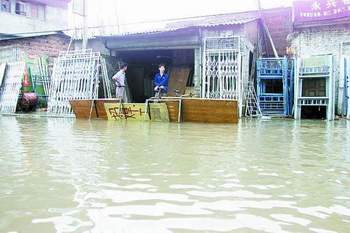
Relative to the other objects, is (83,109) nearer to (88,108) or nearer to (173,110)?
(88,108)

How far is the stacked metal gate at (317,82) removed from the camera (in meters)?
12.7

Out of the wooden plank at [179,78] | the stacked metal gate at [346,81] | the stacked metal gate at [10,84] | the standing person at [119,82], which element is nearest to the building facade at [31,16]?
the stacked metal gate at [10,84]

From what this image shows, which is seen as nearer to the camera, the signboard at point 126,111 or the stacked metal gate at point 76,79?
the signboard at point 126,111

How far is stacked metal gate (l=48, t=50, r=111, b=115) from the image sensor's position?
47.0 feet

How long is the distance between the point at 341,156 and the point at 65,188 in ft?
10.9

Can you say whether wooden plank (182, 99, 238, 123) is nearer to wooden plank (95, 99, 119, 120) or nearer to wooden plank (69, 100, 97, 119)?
wooden plank (95, 99, 119, 120)

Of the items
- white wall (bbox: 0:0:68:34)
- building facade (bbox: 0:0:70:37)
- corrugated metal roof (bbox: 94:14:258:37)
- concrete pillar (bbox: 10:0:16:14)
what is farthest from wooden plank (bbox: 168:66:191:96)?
concrete pillar (bbox: 10:0:16:14)

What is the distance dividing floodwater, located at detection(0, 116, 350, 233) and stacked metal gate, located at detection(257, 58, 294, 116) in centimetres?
827

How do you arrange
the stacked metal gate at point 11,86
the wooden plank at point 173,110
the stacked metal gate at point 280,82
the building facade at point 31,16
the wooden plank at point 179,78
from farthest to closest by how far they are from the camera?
the building facade at point 31,16
the stacked metal gate at point 11,86
the wooden plank at point 179,78
the stacked metal gate at point 280,82
the wooden plank at point 173,110

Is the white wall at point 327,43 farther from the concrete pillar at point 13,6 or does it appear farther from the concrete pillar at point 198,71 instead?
the concrete pillar at point 13,6

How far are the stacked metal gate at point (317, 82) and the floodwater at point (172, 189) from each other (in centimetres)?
755

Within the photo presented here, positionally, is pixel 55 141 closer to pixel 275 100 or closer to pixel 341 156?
pixel 341 156

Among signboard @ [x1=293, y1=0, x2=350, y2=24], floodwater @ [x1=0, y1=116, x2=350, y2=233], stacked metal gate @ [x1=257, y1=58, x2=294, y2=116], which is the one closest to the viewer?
floodwater @ [x1=0, y1=116, x2=350, y2=233]

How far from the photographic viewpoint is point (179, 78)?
1599 centimetres
